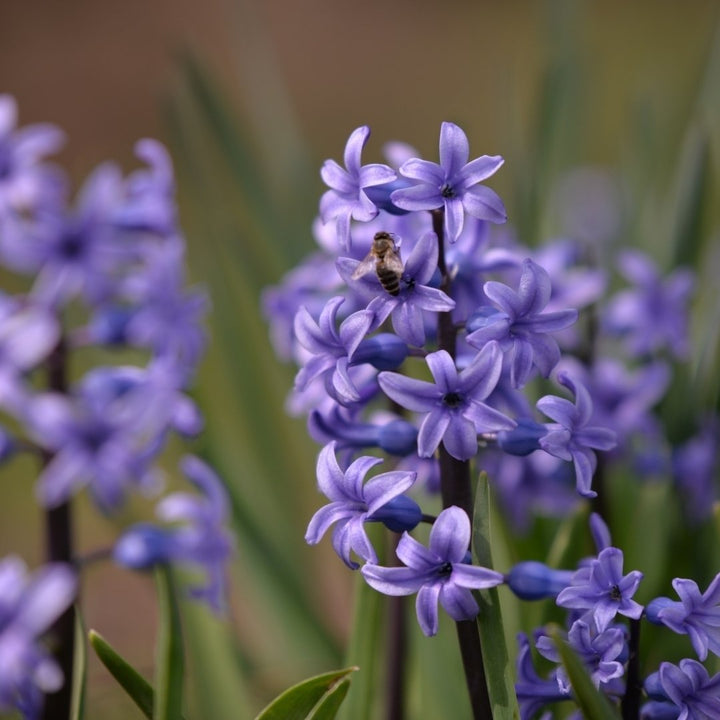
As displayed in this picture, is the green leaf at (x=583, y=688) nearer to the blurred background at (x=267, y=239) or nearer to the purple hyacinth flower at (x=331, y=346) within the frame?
the purple hyacinth flower at (x=331, y=346)

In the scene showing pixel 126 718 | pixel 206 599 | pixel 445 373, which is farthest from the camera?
pixel 126 718

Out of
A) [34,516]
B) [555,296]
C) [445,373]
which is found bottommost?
[34,516]

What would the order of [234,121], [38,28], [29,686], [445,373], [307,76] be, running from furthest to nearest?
[38,28]
[307,76]
[234,121]
[29,686]
[445,373]

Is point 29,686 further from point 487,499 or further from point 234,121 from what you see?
point 234,121

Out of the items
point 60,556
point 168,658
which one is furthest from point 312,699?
point 60,556

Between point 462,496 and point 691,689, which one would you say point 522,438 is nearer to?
point 462,496

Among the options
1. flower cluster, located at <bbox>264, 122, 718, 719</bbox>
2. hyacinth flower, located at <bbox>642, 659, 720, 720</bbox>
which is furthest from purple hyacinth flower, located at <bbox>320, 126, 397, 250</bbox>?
hyacinth flower, located at <bbox>642, 659, 720, 720</bbox>

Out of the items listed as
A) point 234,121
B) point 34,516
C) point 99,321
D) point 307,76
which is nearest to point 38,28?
point 307,76
